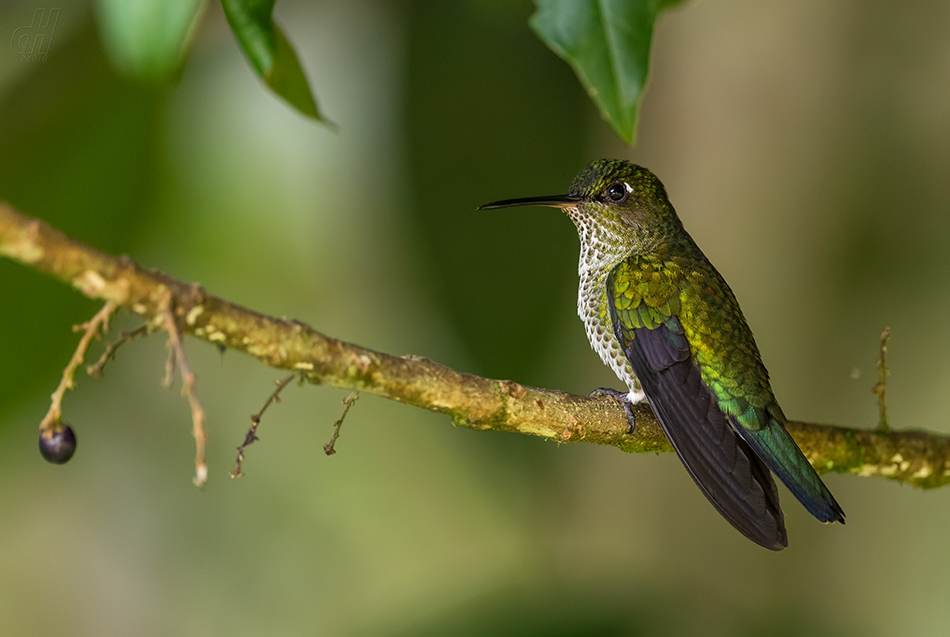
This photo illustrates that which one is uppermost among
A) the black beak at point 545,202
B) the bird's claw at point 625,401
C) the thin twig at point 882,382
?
the black beak at point 545,202

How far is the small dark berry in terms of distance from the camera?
107 centimetres

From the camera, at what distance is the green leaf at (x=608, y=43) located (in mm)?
1231

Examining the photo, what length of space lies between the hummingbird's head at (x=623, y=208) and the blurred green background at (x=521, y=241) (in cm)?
49

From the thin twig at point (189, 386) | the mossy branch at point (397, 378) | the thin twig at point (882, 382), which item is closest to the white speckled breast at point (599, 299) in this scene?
the mossy branch at point (397, 378)

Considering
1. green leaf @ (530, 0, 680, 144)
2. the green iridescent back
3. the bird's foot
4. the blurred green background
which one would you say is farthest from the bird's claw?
green leaf @ (530, 0, 680, 144)

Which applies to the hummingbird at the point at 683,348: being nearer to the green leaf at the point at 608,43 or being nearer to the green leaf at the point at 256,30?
the green leaf at the point at 608,43

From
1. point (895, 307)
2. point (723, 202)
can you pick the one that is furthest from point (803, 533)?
point (723, 202)

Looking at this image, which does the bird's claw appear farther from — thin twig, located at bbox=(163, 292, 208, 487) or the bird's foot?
thin twig, located at bbox=(163, 292, 208, 487)

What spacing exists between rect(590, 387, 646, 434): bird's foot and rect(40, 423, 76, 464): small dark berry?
0.99 meters

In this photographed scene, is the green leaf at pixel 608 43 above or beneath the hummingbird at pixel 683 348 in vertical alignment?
above

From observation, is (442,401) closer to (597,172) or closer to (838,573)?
(597,172)

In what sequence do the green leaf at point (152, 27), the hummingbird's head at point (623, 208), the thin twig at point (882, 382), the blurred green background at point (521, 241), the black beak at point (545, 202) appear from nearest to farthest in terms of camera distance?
the green leaf at point (152, 27) < the thin twig at point (882, 382) < the black beak at point (545, 202) < the hummingbird's head at point (623, 208) < the blurred green background at point (521, 241)

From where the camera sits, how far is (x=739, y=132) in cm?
282

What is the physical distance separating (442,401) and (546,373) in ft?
5.71
